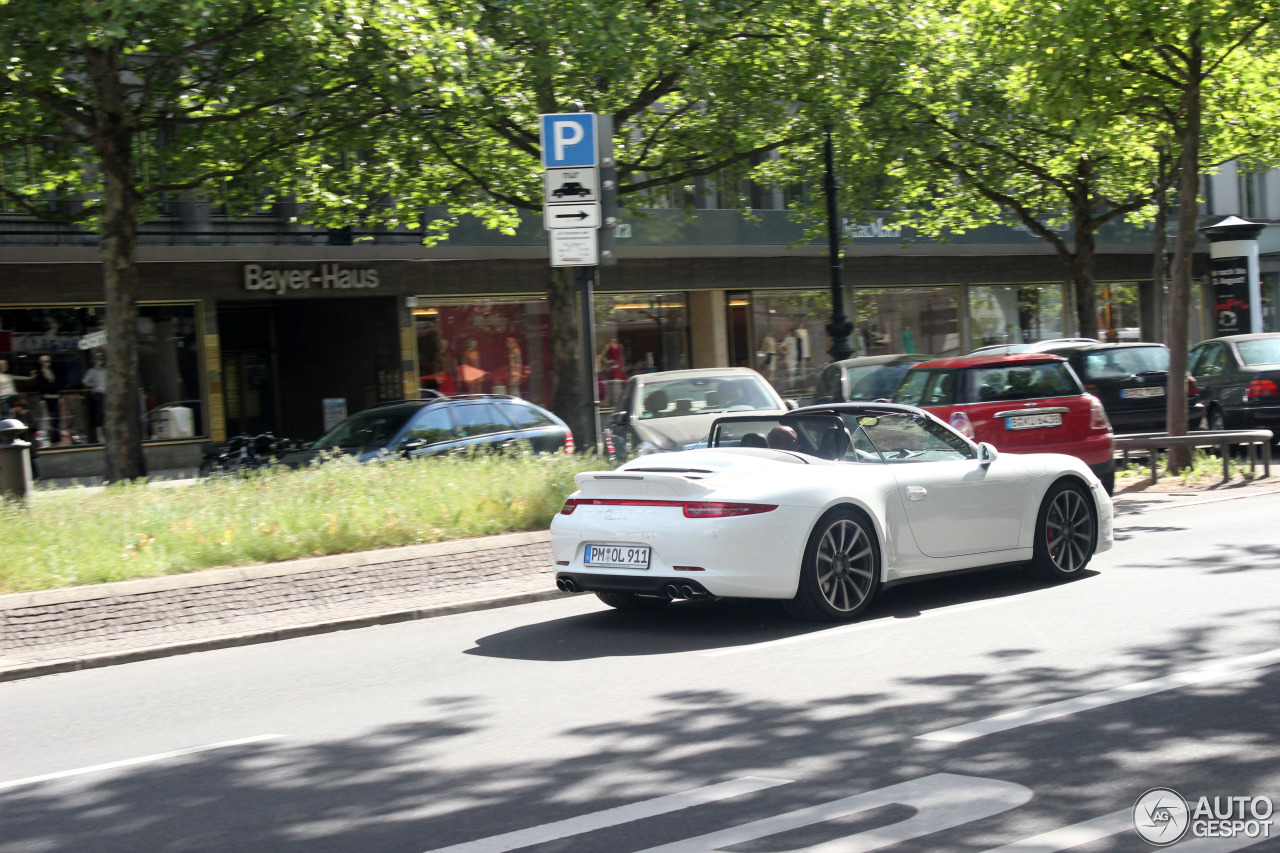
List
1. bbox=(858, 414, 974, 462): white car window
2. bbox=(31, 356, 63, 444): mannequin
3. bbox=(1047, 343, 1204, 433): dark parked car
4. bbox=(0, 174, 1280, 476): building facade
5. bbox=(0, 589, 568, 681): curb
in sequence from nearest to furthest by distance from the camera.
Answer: bbox=(0, 589, 568, 681): curb < bbox=(858, 414, 974, 462): white car window < bbox=(1047, 343, 1204, 433): dark parked car < bbox=(31, 356, 63, 444): mannequin < bbox=(0, 174, 1280, 476): building facade

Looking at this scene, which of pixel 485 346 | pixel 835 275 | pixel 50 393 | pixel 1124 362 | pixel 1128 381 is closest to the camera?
pixel 1128 381

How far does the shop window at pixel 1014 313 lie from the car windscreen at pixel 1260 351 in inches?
783

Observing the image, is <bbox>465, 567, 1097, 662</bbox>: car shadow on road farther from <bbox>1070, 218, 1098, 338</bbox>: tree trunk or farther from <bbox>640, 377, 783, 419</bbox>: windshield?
<bbox>1070, 218, 1098, 338</bbox>: tree trunk

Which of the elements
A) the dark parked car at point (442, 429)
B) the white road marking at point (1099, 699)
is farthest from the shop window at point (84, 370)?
the white road marking at point (1099, 699)

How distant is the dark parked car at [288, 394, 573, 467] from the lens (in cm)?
1586

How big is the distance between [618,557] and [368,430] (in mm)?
8600

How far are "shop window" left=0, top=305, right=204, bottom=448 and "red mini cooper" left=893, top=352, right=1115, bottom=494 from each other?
48.1 feet

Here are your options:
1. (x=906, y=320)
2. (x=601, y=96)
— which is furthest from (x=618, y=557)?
(x=906, y=320)

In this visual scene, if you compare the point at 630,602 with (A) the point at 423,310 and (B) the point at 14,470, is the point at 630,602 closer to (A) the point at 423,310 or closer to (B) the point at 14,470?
(B) the point at 14,470

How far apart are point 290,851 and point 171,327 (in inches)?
914

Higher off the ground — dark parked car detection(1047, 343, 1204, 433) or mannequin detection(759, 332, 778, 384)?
mannequin detection(759, 332, 778, 384)

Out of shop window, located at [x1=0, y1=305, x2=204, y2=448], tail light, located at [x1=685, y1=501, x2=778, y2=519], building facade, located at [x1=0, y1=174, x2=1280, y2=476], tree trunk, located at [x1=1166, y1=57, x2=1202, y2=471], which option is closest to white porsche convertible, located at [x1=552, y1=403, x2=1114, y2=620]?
tail light, located at [x1=685, y1=501, x2=778, y2=519]

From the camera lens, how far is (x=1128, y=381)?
19.6 m

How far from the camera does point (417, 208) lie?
69.2ft
